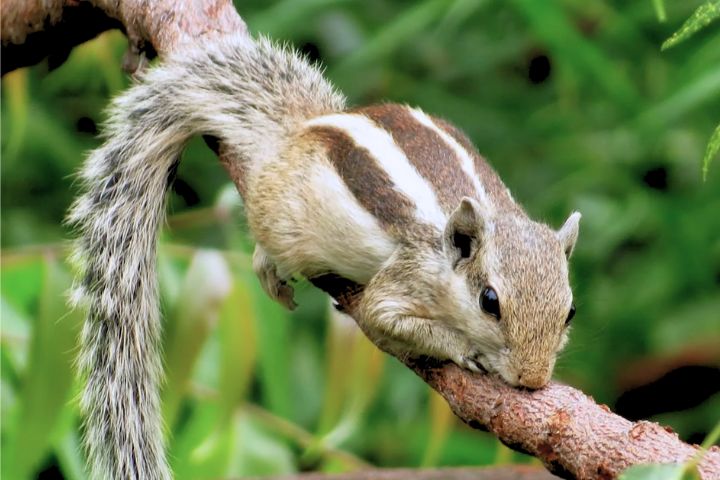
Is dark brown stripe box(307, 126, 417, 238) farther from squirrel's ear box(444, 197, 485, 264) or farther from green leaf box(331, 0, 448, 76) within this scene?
green leaf box(331, 0, 448, 76)

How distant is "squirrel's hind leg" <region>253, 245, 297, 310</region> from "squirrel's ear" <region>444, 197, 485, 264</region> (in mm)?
439

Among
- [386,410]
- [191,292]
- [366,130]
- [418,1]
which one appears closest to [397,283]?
[366,130]

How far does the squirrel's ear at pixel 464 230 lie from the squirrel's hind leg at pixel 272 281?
439 mm

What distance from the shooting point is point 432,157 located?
242cm

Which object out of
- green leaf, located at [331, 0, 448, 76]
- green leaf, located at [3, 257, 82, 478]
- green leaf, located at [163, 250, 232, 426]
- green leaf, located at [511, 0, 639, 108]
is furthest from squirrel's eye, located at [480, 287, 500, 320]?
green leaf, located at [331, 0, 448, 76]

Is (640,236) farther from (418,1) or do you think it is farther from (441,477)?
(441,477)

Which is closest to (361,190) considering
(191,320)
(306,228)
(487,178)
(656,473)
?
(306,228)

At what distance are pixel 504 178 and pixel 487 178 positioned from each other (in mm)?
1929

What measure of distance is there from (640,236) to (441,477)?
2617mm

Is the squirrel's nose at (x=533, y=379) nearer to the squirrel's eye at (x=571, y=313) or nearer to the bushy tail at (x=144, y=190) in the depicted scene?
the squirrel's eye at (x=571, y=313)

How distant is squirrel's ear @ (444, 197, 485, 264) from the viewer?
7.50 ft

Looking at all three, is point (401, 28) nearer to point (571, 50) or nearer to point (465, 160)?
point (571, 50)

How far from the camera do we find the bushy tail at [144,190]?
2424mm


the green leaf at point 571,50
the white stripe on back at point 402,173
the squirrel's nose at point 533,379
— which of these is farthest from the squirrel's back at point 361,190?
the green leaf at point 571,50
